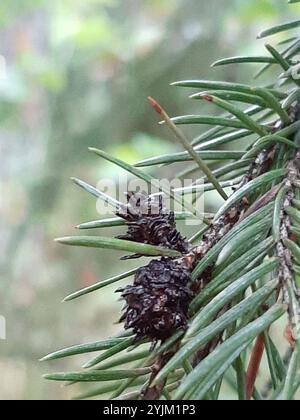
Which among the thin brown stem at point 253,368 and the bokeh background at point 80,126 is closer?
the thin brown stem at point 253,368

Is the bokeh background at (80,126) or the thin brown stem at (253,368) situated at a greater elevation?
the bokeh background at (80,126)

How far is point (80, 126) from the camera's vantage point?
1455mm

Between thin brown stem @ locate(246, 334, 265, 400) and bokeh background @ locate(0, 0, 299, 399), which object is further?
bokeh background @ locate(0, 0, 299, 399)

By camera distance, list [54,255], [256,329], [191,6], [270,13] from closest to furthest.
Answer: [256,329], [270,13], [191,6], [54,255]

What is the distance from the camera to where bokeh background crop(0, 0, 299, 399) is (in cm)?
133

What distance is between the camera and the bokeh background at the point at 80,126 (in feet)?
4.35

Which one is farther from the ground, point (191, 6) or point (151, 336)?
point (191, 6)

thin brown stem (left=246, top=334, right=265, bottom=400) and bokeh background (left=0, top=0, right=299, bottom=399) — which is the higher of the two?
bokeh background (left=0, top=0, right=299, bottom=399)

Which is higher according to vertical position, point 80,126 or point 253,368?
point 80,126

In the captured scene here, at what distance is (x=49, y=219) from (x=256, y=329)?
51.5 inches

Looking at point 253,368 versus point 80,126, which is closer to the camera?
point 253,368

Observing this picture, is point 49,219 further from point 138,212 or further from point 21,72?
point 138,212
